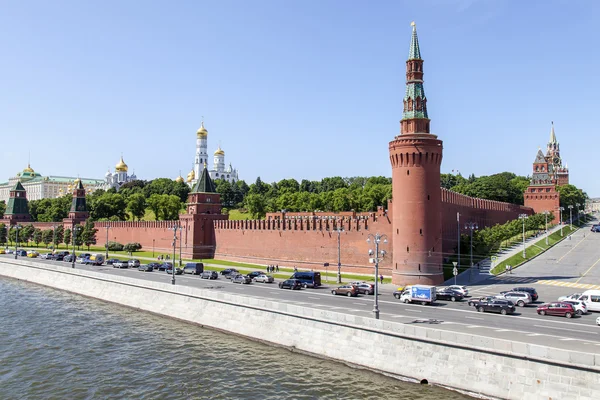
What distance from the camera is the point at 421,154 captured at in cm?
5253

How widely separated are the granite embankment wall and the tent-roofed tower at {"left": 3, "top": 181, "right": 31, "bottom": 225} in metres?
90.0

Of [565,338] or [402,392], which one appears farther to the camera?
[565,338]

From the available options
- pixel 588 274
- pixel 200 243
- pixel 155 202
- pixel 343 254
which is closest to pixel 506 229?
pixel 588 274

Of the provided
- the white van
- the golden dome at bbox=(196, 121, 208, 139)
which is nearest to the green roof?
the white van

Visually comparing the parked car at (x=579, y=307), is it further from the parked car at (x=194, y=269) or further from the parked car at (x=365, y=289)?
the parked car at (x=194, y=269)

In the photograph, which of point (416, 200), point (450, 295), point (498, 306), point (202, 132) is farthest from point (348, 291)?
point (202, 132)

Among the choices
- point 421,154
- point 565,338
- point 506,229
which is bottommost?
point 565,338

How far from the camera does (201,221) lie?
80.8 meters

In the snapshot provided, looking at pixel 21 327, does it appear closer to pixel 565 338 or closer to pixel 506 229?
pixel 565 338

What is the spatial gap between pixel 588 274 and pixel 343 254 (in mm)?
25361

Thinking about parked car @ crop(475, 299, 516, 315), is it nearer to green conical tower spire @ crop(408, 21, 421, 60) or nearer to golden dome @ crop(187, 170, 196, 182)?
green conical tower spire @ crop(408, 21, 421, 60)

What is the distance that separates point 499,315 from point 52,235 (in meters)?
92.4

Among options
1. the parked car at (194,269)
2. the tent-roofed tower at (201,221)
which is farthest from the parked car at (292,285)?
the tent-roofed tower at (201,221)

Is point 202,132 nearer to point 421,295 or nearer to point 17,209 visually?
point 17,209
